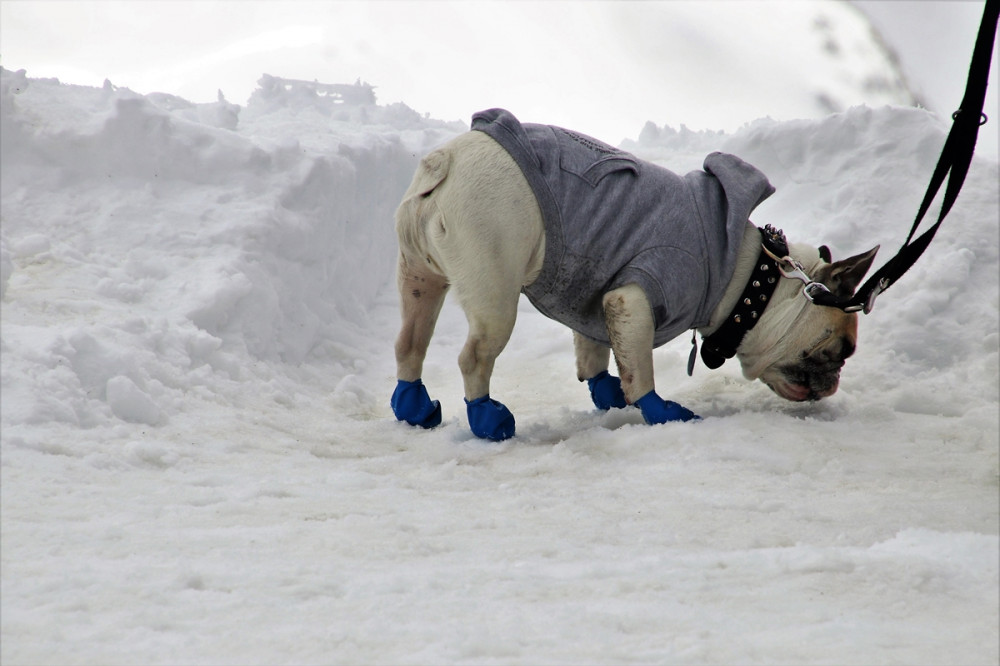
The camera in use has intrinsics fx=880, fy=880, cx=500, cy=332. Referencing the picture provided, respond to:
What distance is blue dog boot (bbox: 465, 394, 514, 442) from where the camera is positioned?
3.51m

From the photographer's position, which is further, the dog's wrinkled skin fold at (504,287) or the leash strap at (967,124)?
the dog's wrinkled skin fold at (504,287)

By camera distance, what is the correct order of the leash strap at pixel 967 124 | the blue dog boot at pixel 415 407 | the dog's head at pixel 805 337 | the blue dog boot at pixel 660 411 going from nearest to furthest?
the leash strap at pixel 967 124, the blue dog boot at pixel 660 411, the dog's head at pixel 805 337, the blue dog boot at pixel 415 407

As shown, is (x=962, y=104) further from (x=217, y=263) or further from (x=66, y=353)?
(x=217, y=263)

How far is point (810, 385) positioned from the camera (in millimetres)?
3807

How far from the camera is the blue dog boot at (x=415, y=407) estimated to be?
3.84 metres

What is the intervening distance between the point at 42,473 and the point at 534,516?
4.38ft

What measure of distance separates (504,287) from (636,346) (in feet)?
1.90

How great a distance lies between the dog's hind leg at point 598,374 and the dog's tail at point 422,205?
3.14ft

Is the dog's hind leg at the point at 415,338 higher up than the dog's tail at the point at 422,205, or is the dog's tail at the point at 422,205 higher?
the dog's tail at the point at 422,205

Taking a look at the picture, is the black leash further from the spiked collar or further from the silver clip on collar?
the spiked collar

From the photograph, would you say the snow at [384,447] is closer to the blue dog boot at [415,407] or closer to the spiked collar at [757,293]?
the blue dog boot at [415,407]

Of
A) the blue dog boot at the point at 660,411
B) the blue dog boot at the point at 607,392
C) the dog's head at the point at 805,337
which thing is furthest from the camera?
the blue dog boot at the point at 607,392

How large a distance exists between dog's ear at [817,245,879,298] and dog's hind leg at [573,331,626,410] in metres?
1.04

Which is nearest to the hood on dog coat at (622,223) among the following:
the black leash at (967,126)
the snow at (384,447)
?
the snow at (384,447)
